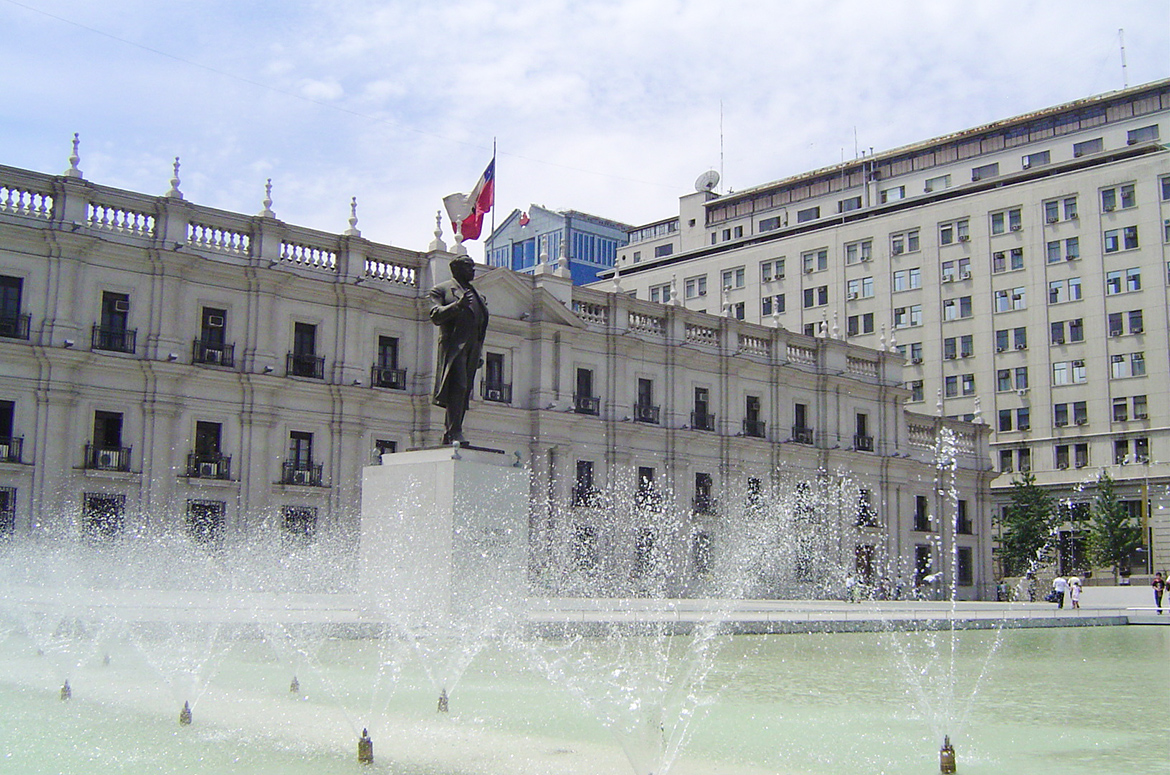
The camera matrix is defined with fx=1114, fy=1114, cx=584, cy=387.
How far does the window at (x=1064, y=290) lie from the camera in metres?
55.7

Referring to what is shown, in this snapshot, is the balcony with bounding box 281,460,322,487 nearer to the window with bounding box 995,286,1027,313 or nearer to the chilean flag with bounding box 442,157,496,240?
the chilean flag with bounding box 442,157,496,240

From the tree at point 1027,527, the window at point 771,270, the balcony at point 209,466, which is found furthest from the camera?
the window at point 771,270

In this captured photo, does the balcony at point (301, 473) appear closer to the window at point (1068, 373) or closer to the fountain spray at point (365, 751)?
the fountain spray at point (365, 751)

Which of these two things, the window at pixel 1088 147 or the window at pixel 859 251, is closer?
the window at pixel 1088 147

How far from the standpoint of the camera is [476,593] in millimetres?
12914

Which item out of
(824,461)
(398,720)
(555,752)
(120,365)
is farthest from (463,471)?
(824,461)

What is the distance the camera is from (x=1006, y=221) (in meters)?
58.2

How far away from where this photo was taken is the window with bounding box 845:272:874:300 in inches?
2484

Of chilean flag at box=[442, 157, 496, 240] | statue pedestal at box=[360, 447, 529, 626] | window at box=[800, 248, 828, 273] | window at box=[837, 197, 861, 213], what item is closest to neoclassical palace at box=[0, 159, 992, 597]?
chilean flag at box=[442, 157, 496, 240]

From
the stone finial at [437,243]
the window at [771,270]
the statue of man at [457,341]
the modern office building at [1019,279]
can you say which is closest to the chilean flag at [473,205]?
the stone finial at [437,243]

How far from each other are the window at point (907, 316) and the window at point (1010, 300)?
432 centimetres

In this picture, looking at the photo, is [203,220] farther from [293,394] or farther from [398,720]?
[398,720]

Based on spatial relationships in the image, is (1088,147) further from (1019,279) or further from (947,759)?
(947,759)

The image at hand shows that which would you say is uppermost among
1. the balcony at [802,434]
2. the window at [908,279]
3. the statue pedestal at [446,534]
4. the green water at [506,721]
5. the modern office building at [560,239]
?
the modern office building at [560,239]
